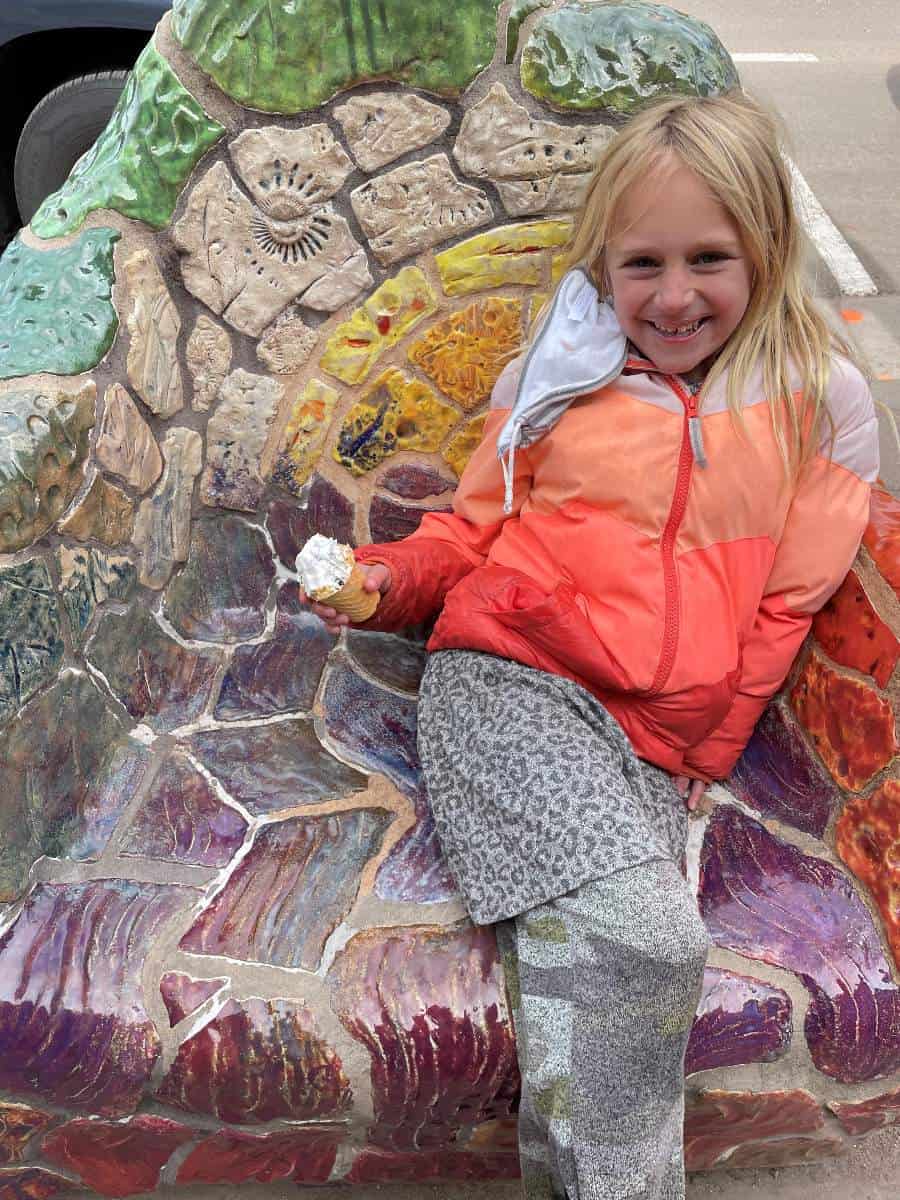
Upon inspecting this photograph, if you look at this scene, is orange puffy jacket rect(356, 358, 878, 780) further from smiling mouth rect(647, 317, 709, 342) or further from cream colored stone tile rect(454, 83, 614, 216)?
cream colored stone tile rect(454, 83, 614, 216)

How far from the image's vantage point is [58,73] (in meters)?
3.62

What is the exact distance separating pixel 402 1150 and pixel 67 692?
823mm

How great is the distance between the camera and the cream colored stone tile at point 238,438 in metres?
1.94

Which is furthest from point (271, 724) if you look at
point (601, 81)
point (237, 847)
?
point (601, 81)

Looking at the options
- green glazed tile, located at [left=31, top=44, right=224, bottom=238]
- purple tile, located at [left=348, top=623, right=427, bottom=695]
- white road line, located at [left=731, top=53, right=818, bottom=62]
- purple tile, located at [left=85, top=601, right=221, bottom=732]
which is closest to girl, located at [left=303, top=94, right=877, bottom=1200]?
purple tile, located at [left=348, top=623, right=427, bottom=695]

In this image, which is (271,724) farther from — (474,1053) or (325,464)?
(474,1053)

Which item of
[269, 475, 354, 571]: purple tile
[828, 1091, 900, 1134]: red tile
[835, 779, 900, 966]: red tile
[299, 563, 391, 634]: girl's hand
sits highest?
[299, 563, 391, 634]: girl's hand

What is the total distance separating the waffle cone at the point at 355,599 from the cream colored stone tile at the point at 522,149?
2.21ft

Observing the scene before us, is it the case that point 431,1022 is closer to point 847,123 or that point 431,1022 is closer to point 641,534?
point 641,534

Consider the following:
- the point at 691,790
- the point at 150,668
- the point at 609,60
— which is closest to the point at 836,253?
the point at 609,60

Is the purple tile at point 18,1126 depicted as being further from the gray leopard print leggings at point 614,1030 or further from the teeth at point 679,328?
the teeth at point 679,328

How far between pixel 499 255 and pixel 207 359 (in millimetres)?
504

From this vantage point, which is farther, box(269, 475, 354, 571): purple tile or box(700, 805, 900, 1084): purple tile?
box(269, 475, 354, 571): purple tile

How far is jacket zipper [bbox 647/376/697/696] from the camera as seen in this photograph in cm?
171
